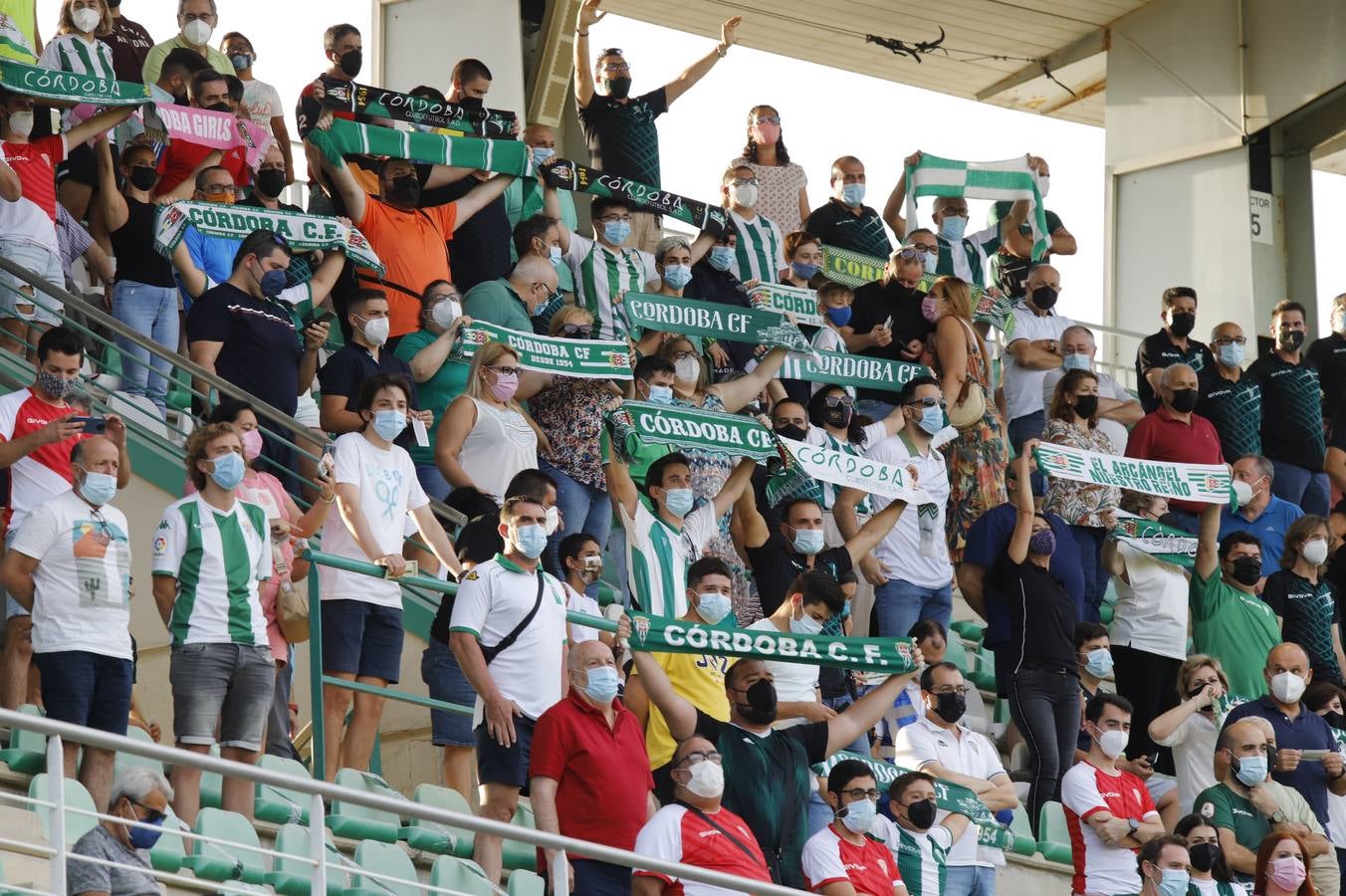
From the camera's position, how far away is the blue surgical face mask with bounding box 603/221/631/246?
41.8 feet

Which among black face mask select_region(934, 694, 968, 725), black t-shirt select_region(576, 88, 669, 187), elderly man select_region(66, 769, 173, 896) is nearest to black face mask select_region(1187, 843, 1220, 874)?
black face mask select_region(934, 694, 968, 725)

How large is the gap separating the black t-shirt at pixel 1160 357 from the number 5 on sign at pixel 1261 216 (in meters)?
4.78

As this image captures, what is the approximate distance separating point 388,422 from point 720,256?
13.0 ft

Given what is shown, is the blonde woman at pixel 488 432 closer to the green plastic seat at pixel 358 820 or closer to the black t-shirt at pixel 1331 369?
the green plastic seat at pixel 358 820

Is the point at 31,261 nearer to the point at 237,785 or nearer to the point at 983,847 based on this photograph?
the point at 237,785

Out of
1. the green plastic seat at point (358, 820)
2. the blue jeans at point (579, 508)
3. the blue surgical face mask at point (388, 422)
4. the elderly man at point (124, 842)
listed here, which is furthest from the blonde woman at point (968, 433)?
the elderly man at point (124, 842)

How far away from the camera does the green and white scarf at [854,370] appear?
12.4 meters

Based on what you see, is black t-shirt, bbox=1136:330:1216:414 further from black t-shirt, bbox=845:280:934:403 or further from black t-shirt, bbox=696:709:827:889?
black t-shirt, bbox=696:709:827:889

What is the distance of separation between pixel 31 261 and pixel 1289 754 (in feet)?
20.7

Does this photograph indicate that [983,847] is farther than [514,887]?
Yes

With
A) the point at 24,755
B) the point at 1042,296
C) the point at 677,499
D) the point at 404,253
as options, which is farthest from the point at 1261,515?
the point at 24,755

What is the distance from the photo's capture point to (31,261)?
35.7ft

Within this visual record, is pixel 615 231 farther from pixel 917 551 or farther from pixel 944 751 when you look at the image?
pixel 944 751

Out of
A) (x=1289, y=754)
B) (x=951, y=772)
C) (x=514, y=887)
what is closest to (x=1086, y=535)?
(x=1289, y=754)
